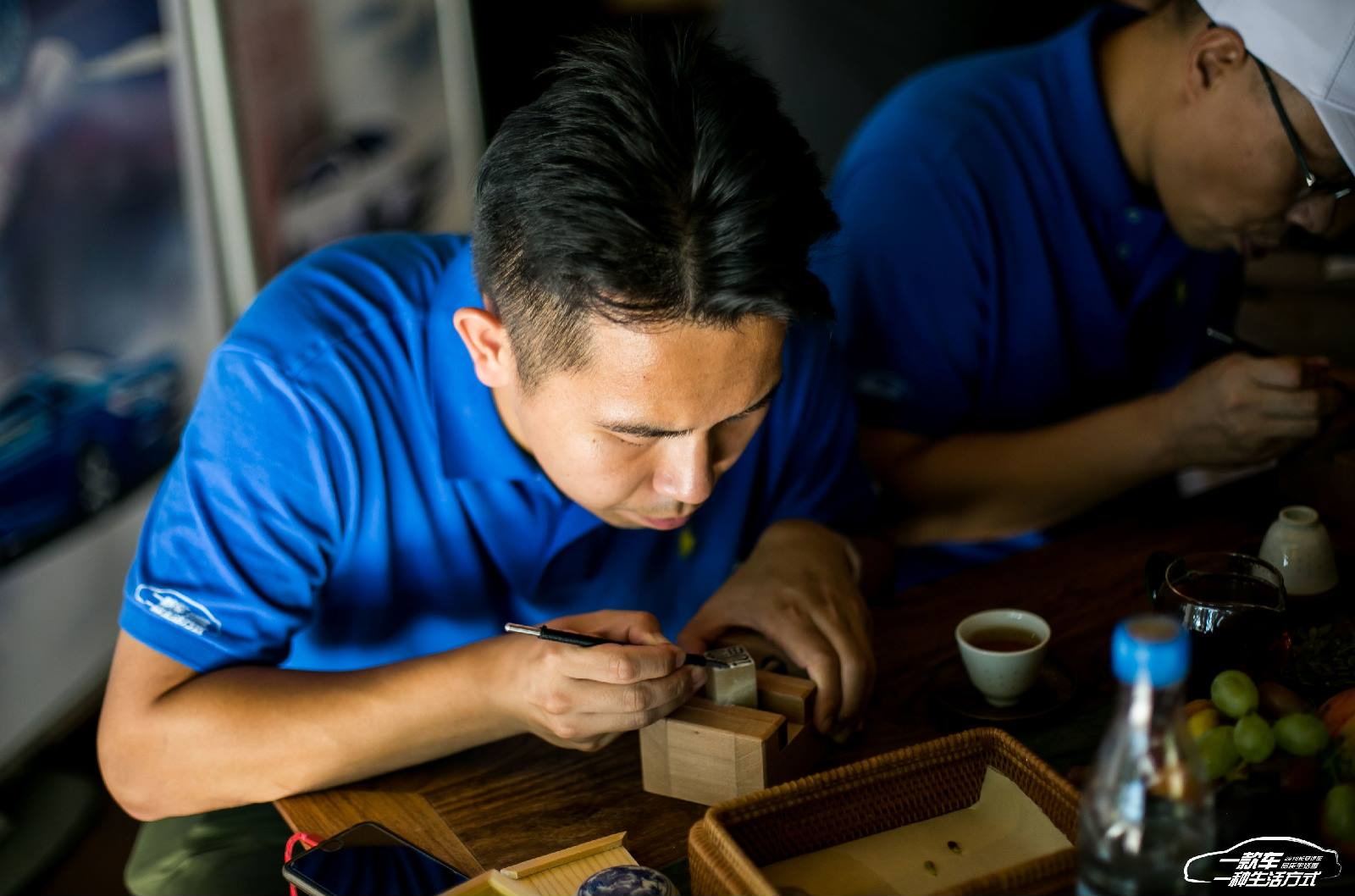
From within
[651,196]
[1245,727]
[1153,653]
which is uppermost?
[651,196]

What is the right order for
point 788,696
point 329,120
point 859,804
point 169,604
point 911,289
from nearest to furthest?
point 859,804
point 788,696
point 169,604
point 911,289
point 329,120

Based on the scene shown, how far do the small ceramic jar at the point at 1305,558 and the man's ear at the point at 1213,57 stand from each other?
82cm

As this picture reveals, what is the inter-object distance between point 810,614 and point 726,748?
0.28m

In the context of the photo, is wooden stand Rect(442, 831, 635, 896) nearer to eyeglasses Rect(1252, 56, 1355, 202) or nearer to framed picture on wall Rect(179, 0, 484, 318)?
eyeglasses Rect(1252, 56, 1355, 202)

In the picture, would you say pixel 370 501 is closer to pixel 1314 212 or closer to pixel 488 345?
pixel 488 345

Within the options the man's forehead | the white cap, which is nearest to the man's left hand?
the man's forehead

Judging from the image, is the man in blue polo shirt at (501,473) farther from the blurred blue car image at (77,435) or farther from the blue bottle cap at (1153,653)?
the blurred blue car image at (77,435)

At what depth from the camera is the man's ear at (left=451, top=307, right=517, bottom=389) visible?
1.45 metres

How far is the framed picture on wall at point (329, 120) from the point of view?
142 inches

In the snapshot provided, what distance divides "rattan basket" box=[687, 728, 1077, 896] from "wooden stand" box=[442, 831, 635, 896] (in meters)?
0.13

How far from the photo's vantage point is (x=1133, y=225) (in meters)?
2.36

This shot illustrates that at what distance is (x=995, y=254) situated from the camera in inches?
89.4

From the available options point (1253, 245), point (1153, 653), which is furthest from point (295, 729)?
point (1253, 245)

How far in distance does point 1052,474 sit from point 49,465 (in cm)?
230
